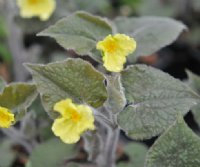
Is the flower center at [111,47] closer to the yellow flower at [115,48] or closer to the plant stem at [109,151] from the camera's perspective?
the yellow flower at [115,48]

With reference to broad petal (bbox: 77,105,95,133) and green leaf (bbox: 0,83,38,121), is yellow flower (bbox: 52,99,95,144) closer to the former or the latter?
broad petal (bbox: 77,105,95,133)

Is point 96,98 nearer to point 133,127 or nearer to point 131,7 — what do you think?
point 133,127

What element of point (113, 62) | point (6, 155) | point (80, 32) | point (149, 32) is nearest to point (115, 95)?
point (113, 62)

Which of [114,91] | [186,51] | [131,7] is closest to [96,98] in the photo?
[114,91]

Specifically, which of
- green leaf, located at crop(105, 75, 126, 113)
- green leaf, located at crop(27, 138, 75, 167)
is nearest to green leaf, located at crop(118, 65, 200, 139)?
green leaf, located at crop(105, 75, 126, 113)

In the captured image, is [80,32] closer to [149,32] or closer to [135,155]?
→ [149,32]
